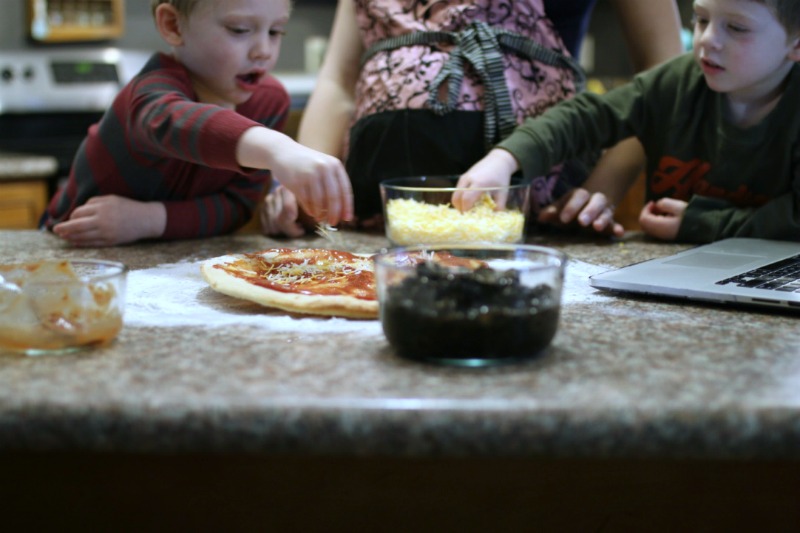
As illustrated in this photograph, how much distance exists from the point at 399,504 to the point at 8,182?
2.45 m

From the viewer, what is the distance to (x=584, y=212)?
1413 millimetres

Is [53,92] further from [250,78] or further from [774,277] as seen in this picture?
[774,277]

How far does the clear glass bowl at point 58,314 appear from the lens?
2.27ft

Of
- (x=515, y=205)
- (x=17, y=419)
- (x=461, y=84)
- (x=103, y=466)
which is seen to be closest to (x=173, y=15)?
(x=461, y=84)

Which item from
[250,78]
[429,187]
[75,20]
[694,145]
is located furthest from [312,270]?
[75,20]

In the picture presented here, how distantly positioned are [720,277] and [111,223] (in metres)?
0.93

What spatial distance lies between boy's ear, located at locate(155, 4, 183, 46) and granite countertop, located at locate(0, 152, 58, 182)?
1.64 metres

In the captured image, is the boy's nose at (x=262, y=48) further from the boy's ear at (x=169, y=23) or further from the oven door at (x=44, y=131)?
the oven door at (x=44, y=131)

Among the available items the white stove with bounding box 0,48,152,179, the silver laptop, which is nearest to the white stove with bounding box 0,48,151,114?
the white stove with bounding box 0,48,152,179

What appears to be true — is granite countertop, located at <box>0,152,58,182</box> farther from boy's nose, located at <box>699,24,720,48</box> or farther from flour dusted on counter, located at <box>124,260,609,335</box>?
boy's nose, located at <box>699,24,720,48</box>

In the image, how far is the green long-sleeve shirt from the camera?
1339mm

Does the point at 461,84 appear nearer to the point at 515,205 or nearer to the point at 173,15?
the point at 515,205

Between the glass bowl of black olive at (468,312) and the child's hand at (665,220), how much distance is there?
774 mm

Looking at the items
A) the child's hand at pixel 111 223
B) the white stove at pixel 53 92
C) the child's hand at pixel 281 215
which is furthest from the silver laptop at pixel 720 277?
the white stove at pixel 53 92
